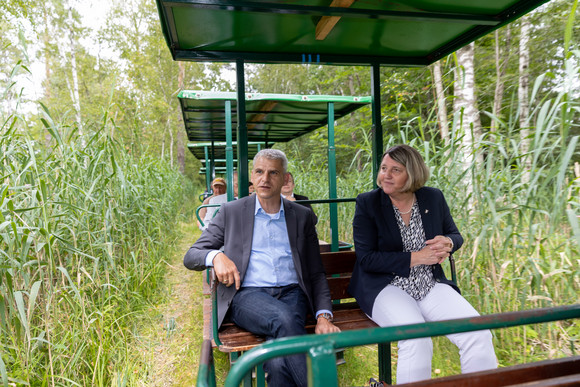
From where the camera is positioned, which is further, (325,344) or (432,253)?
(432,253)

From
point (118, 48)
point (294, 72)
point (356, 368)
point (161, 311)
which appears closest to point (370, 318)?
point (356, 368)

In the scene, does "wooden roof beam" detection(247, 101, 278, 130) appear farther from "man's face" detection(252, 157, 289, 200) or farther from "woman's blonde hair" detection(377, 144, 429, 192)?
"woman's blonde hair" detection(377, 144, 429, 192)

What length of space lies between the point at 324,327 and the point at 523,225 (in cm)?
164

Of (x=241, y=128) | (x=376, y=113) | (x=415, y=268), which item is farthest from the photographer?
(x=376, y=113)

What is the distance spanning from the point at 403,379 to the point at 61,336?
2.20 m

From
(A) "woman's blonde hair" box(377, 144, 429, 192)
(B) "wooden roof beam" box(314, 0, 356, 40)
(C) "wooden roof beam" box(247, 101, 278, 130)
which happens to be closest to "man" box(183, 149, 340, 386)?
(A) "woman's blonde hair" box(377, 144, 429, 192)

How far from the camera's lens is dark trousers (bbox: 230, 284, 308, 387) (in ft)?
6.36

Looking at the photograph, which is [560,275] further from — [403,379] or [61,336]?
[61,336]

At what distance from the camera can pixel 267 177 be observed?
2.52m

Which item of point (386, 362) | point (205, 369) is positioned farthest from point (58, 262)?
point (386, 362)

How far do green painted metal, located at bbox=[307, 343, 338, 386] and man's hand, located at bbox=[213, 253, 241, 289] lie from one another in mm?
1385

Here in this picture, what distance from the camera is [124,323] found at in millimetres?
3445

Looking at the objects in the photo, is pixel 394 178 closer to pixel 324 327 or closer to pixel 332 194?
pixel 324 327

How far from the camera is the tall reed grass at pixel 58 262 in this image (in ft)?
7.33
